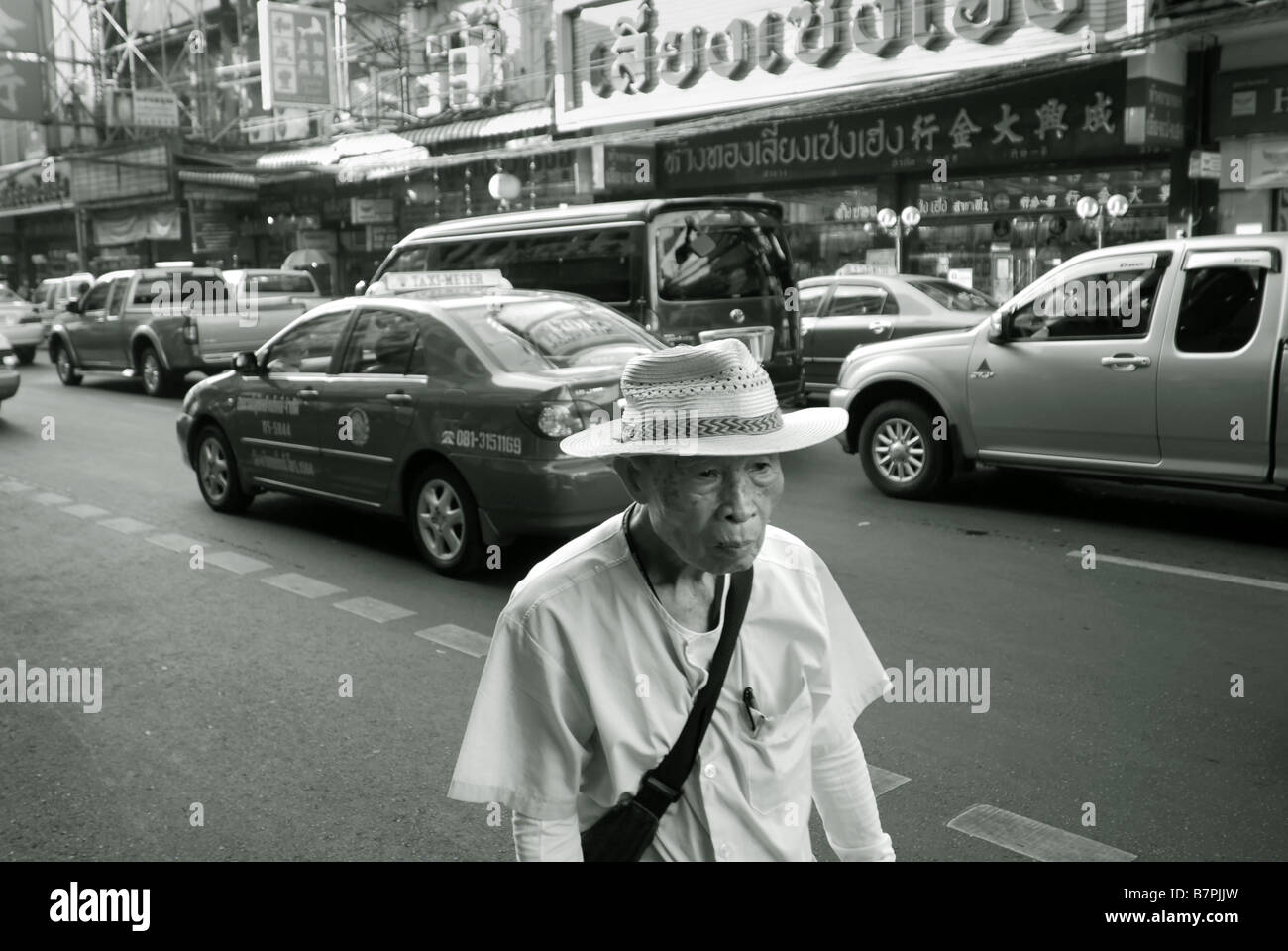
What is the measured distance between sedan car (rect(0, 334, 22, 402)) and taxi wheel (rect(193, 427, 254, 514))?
6.49 m

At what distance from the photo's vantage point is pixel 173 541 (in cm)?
845

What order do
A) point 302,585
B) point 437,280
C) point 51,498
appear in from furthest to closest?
point 437,280, point 51,498, point 302,585

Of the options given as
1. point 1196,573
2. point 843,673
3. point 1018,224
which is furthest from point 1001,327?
point 1018,224

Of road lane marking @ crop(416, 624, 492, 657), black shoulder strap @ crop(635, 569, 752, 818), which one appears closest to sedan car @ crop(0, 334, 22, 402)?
road lane marking @ crop(416, 624, 492, 657)

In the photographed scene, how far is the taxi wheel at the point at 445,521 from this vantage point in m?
7.20

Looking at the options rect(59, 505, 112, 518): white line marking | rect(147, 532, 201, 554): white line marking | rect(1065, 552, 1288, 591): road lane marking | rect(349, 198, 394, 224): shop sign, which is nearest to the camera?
rect(1065, 552, 1288, 591): road lane marking

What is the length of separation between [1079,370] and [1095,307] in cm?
43

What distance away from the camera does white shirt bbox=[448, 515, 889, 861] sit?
6.75 feet

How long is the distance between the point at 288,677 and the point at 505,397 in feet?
6.65

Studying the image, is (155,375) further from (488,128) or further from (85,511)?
(85,511)

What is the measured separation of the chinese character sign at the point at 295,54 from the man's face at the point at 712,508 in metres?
23.5

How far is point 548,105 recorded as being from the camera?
22.3 meters

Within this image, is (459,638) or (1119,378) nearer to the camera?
(459,638)

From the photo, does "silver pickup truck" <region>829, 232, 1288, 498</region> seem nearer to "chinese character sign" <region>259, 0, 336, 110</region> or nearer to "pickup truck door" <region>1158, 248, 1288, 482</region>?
"pickup truck door" <region>1158, 248, 1288, 482</region>
